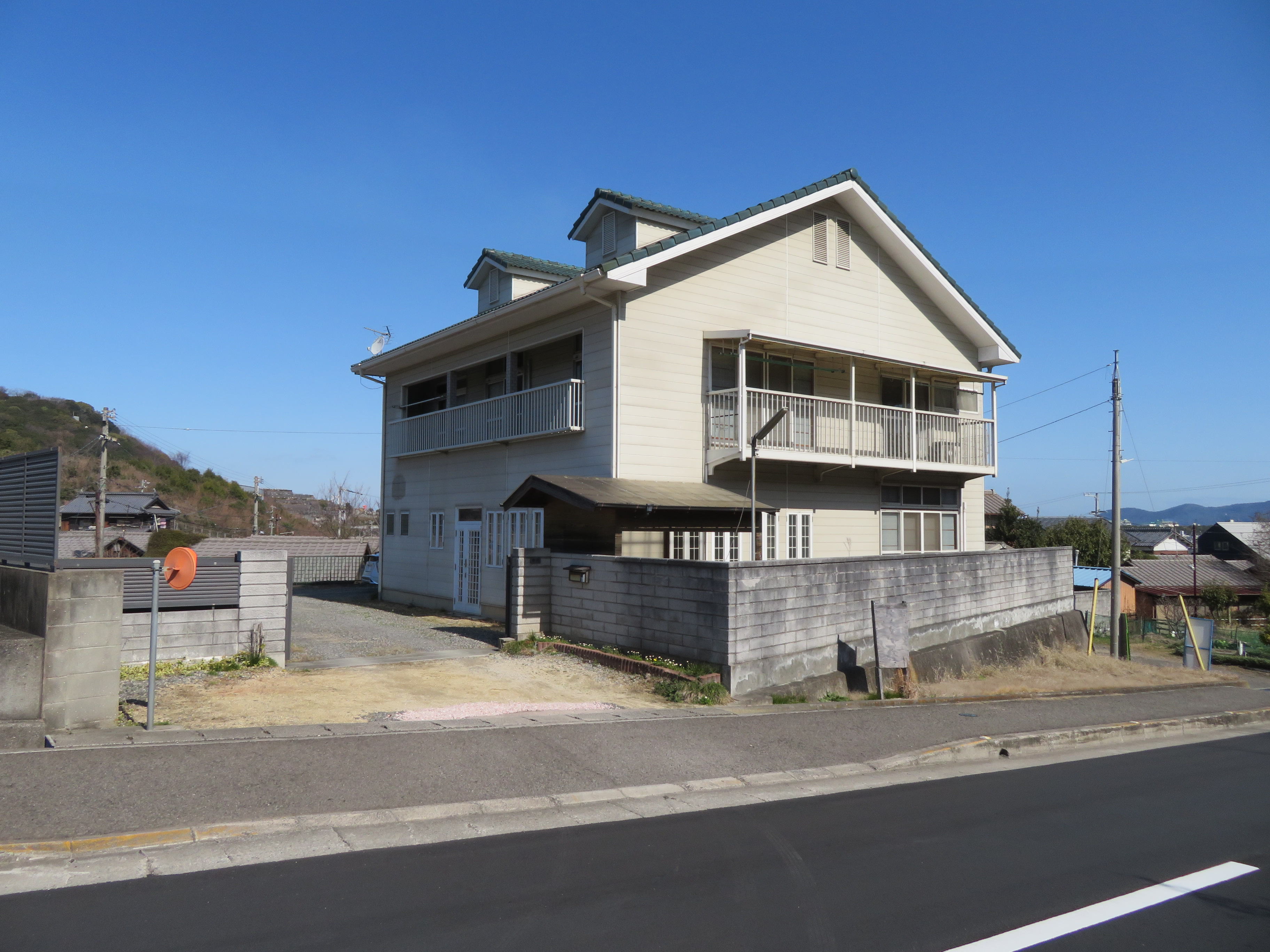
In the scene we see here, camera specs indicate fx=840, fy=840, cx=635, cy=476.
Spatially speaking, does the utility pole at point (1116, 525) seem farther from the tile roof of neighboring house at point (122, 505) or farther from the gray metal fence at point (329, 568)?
the tile roof of neighboring house at point (122, 505)

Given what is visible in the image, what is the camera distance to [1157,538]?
10606 centimetres

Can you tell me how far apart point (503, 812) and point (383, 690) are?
186 inches

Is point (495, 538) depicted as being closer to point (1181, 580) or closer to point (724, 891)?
point (724, 891)

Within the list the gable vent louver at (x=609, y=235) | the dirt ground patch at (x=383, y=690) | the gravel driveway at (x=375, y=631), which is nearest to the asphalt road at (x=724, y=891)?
the dirt ground patch at (x=383, y=690)

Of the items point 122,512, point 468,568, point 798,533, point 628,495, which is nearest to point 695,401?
point 628,495

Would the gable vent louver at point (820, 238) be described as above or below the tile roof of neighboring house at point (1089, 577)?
above

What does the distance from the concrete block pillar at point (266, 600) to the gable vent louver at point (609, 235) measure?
10343mm

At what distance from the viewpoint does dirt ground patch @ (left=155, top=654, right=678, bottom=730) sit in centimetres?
906

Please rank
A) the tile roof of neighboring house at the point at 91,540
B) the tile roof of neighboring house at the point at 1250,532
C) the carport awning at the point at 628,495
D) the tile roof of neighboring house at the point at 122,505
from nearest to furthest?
the carport awning at the point at 628,495 < the tile roof of neighboring house at the point at 91,540 < the tile roof of neighboring house at the point at 122,505 < the tile roof of neighboring house at the point at 1250,532

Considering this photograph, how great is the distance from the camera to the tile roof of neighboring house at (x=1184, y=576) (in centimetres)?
4878

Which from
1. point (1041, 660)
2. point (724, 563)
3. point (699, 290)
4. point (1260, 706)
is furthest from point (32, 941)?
point (1041, 660)

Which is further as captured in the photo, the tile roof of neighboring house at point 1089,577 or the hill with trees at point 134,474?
the hill with trees at point 134,474

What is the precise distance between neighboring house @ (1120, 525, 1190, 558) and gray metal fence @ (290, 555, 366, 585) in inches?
3056

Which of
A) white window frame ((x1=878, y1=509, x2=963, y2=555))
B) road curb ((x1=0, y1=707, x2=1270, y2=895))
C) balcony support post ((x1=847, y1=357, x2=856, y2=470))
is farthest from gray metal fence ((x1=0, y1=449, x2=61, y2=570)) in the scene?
white window frame ((x1=878, y1=509, x2=963, y2=555))
